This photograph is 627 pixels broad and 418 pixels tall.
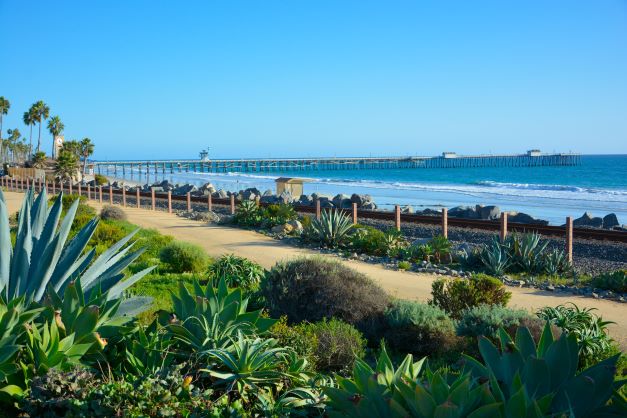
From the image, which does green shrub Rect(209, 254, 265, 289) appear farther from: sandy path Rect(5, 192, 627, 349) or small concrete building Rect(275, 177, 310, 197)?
small concrete building Rect(275, 177, 310, 197)

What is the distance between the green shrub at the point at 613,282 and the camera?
1202 centimetres

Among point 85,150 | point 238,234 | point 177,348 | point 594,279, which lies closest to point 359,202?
point 238,234

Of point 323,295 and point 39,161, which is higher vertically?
point 39,161

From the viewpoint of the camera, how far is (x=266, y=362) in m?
4.96

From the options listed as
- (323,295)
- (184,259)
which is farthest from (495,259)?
(323,295)

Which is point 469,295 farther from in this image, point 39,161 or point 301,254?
point 39,161

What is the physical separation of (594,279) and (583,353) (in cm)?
608

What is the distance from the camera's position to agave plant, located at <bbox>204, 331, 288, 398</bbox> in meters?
4.70

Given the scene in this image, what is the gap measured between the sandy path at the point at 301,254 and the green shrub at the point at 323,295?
6.03ft

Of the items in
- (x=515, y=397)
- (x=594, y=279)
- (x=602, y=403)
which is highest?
(x=515, y=397)

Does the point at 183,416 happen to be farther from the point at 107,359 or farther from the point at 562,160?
the point at 562,160

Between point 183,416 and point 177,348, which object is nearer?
point 183,416

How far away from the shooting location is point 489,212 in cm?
3059

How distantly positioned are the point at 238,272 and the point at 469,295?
4.19m
